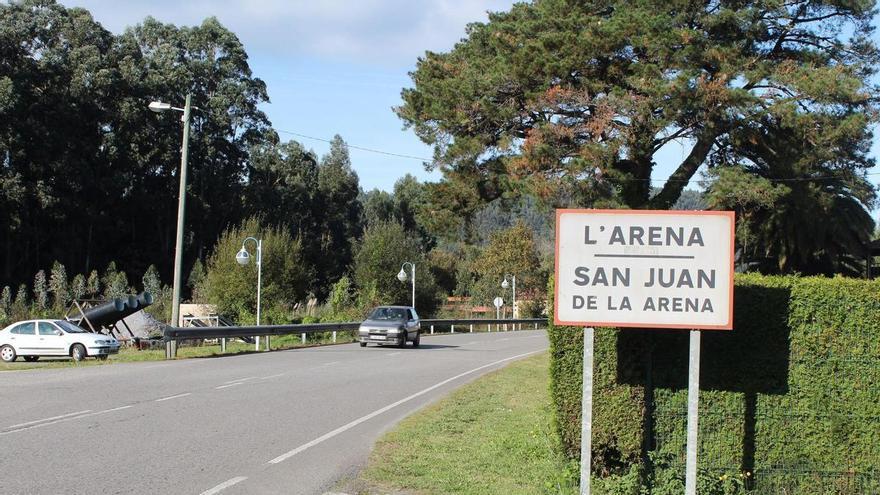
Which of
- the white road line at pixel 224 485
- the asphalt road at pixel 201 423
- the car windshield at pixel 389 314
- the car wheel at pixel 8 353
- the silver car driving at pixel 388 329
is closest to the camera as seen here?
the white road line at pixel 224 485

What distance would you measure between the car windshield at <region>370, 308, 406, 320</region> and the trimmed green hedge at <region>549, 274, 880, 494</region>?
2428cm

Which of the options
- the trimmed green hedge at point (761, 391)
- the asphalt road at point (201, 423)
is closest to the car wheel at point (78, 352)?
the asphalt road at point (201, 423)

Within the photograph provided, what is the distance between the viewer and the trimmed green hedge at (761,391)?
7.59 m

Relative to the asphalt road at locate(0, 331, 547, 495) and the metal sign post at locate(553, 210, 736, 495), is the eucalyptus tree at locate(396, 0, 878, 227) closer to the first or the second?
the asphalt road at locate(0, 331, 547, 495)

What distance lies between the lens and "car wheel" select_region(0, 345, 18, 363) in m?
25.8

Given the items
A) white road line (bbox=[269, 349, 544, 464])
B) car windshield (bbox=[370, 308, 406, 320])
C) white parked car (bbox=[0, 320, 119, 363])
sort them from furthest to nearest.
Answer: car windshield (bbox=[370, 308, 406, 320]), white parked car (bbox=[0, 320, 119, 363]), white road line (bbox=[269, 349, 544, 464])

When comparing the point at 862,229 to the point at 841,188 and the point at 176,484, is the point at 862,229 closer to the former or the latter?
the point at 841,188

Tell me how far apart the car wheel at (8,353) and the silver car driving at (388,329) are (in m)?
11.6

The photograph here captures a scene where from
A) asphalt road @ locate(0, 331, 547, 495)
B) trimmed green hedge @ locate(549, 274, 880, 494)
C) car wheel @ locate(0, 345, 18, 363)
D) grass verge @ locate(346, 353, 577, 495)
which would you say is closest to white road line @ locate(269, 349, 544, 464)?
asphalt road @ locate(0, 331, 547, 495)

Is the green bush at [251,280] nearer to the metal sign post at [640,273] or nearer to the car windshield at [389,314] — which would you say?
the car windshield at [389,314]

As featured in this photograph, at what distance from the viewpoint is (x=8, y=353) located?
84.6 feet

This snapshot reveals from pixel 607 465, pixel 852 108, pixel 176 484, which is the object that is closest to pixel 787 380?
pixel 607 465

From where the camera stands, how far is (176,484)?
8.02 m

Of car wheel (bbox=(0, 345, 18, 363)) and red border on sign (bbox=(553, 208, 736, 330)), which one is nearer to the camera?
red border on sign (bbox=(553, 208, 736, 330))
